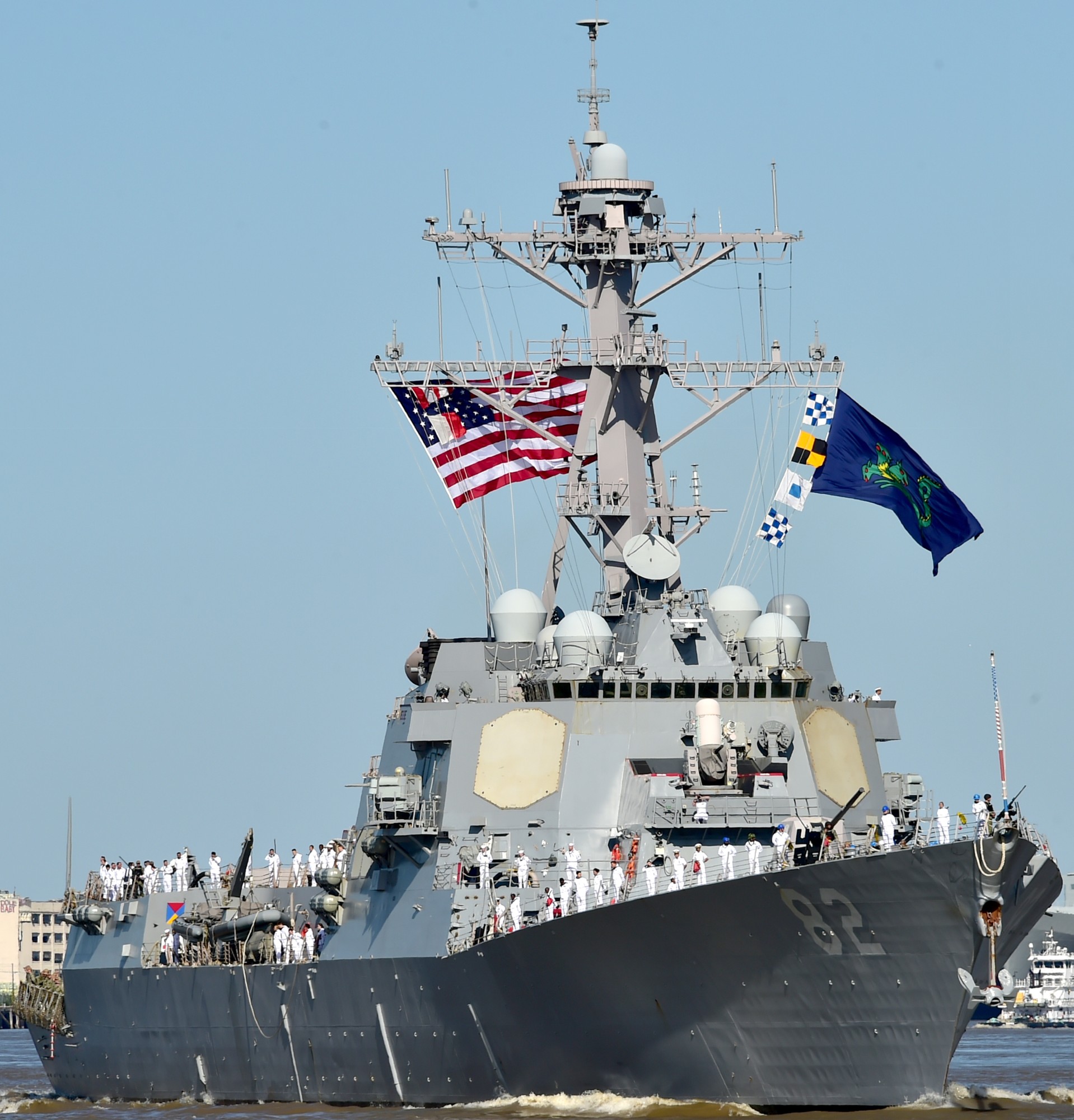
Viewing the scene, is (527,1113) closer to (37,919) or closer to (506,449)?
(506,449)

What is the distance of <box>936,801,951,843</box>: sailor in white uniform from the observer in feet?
80.7

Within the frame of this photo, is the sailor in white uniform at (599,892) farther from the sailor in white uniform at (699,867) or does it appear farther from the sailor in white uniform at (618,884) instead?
the sailor in white uniform at (699,867)

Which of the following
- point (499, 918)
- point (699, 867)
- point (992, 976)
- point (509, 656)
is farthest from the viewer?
point (509, 656)

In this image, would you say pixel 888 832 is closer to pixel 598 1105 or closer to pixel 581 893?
pixel 581 893

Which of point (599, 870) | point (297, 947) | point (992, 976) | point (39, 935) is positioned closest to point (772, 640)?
point (599, 870)

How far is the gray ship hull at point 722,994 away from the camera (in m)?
23.6

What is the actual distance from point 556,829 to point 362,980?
3.27 metres

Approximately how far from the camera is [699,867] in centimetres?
2558

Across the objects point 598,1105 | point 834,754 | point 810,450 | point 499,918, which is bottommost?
point 598,1105

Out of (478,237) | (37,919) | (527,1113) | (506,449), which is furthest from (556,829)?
(37,919)

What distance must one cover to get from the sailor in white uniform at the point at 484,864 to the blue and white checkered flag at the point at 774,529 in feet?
18.2

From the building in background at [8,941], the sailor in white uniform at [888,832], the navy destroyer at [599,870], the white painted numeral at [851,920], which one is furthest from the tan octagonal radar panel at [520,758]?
the building in background at [8,941]

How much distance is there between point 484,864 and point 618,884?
8.50 feet

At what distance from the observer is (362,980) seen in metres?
29.3
